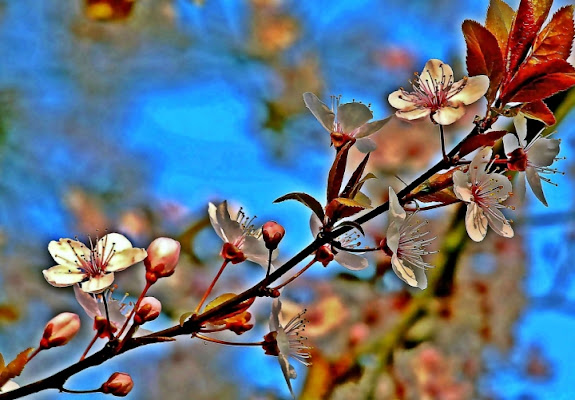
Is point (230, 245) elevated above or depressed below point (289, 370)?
above

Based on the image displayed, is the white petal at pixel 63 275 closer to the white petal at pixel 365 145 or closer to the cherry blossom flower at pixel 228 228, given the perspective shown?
the cherry blossom flower at pixel 228 228

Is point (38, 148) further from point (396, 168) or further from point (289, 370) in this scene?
point (289, 370)

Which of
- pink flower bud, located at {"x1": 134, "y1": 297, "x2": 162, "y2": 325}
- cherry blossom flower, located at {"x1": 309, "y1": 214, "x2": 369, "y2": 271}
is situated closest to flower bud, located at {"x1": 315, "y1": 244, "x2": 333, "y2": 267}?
cherry blossom flower, located at {"x1": 309, "y1": 214, "x2": 369, "y2": 271}

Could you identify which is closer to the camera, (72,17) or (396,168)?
(72,17)

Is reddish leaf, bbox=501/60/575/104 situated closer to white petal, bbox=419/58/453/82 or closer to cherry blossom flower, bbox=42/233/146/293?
white petal, bbox=419/58/453/82

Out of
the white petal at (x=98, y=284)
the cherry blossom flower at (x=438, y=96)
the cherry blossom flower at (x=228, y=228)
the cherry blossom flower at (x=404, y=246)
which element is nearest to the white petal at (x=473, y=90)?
the cherry blossom flower at (x=438, y=96)

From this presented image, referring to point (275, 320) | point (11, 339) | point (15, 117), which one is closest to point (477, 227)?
point (275, 320)
